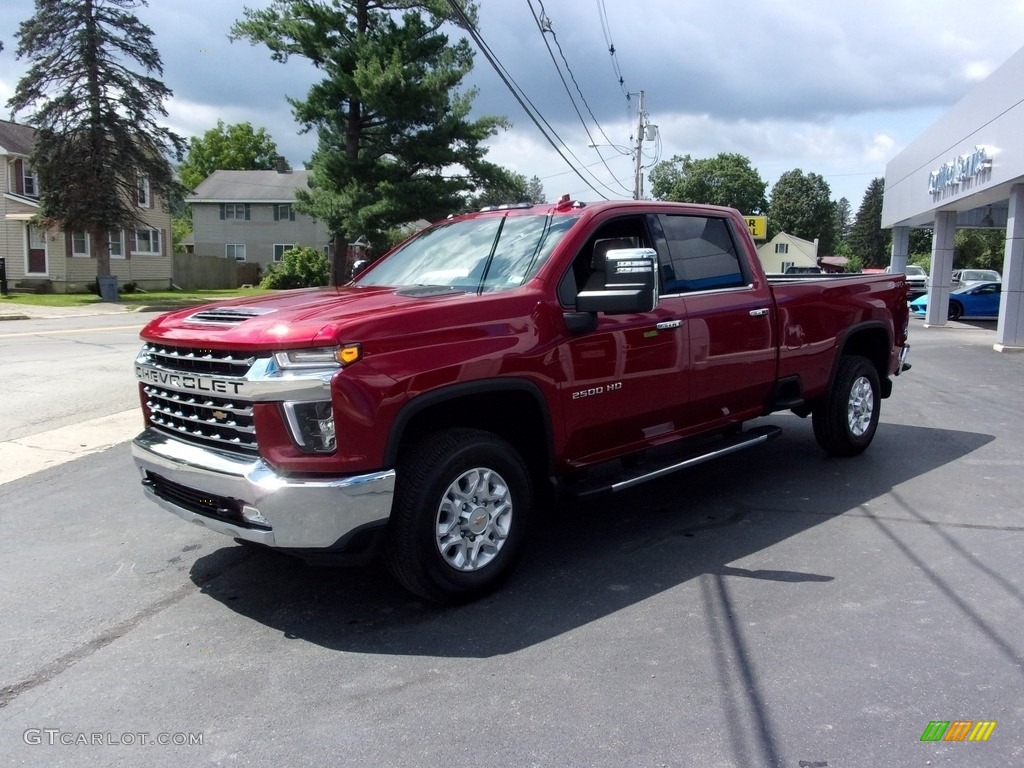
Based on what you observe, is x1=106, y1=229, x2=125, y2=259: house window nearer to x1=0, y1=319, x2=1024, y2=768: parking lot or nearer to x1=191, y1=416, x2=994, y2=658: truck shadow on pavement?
x1=0, y1=319, x2=1024, y2=768: parking lot

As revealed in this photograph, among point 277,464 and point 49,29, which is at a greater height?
point 49,29

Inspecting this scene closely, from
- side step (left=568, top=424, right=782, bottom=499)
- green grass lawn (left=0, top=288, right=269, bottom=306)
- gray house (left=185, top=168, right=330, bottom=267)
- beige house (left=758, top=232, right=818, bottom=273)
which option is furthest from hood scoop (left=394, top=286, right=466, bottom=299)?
beige house (left=758, top=232, right=818, bottom=273)

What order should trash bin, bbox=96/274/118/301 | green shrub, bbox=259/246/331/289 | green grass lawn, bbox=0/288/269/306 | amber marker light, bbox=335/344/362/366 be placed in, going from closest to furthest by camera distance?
amber marker light, bbox=335/344/362/366 → green grass lawn, bbox=0/288/269/306 → trash bin, bbox=96/274/118/301 → green shrub, bbox=259/246/331/289

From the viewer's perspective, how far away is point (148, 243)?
4281 centimetres

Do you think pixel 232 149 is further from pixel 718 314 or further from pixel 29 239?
pixel 718 314

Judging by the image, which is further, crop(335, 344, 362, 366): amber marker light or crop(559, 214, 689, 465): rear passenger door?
crop(559, 214, 689, 465): rear passenger door

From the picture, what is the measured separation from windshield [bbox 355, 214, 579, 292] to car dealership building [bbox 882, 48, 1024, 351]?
14394 mm

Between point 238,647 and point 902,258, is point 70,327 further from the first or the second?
point 902,258

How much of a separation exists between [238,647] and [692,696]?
2026 millimetres

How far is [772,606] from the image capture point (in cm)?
421

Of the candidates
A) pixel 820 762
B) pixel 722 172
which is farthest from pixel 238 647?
pixel 722 172

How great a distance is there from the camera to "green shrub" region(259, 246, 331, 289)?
43.6 m

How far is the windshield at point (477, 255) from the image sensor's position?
476cm

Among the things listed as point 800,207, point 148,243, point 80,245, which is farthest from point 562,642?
point 800,207
